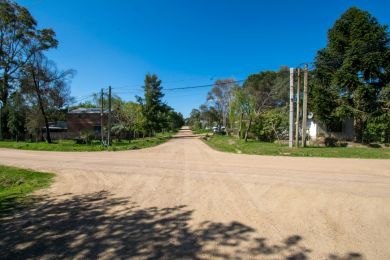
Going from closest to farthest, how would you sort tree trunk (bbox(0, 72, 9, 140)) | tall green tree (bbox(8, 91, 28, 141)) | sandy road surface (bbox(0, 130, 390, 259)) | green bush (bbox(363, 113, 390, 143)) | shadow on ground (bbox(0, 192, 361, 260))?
shadow on ground (bbox(0, 192, 361, 260))
sandy road surface (bbox(0, 130, 390, 259))
green bush (bbox(363, 113, 390, 143))
tree trunk (bbox(0, 72, 9, 140))
tall green tree (bbox(8, 91, 28, 141))

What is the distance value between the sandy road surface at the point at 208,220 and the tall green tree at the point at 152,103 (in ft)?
111

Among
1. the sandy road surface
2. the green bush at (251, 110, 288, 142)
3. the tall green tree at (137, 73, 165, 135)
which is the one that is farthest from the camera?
the tall green tree at (137, 73, 165, 135)

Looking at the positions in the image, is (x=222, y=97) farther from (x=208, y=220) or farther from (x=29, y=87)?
(x=208, y=220)

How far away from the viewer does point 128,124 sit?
3061cm

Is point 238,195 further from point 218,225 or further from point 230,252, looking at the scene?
point 230,252

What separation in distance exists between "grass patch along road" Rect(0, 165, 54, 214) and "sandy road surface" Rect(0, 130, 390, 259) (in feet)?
2.01

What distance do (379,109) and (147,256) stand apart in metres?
23.2

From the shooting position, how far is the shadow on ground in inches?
129

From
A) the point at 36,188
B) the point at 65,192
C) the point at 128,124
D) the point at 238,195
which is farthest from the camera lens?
the point at 128,124

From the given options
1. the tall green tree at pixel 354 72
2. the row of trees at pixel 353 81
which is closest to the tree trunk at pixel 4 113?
the row of trees at pixel 353 81

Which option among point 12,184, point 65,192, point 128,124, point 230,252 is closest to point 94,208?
point 65,192

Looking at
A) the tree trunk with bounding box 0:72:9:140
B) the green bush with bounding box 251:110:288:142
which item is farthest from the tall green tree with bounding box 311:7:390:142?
the tree trunk with bounding box 0:72:9:140

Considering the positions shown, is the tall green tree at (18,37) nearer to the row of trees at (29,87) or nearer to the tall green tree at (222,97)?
the row of trees at (29,87)

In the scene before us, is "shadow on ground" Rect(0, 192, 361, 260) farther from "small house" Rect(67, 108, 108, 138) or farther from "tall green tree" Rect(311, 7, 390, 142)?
"small house" Rect(67, 108, 108, 138)
